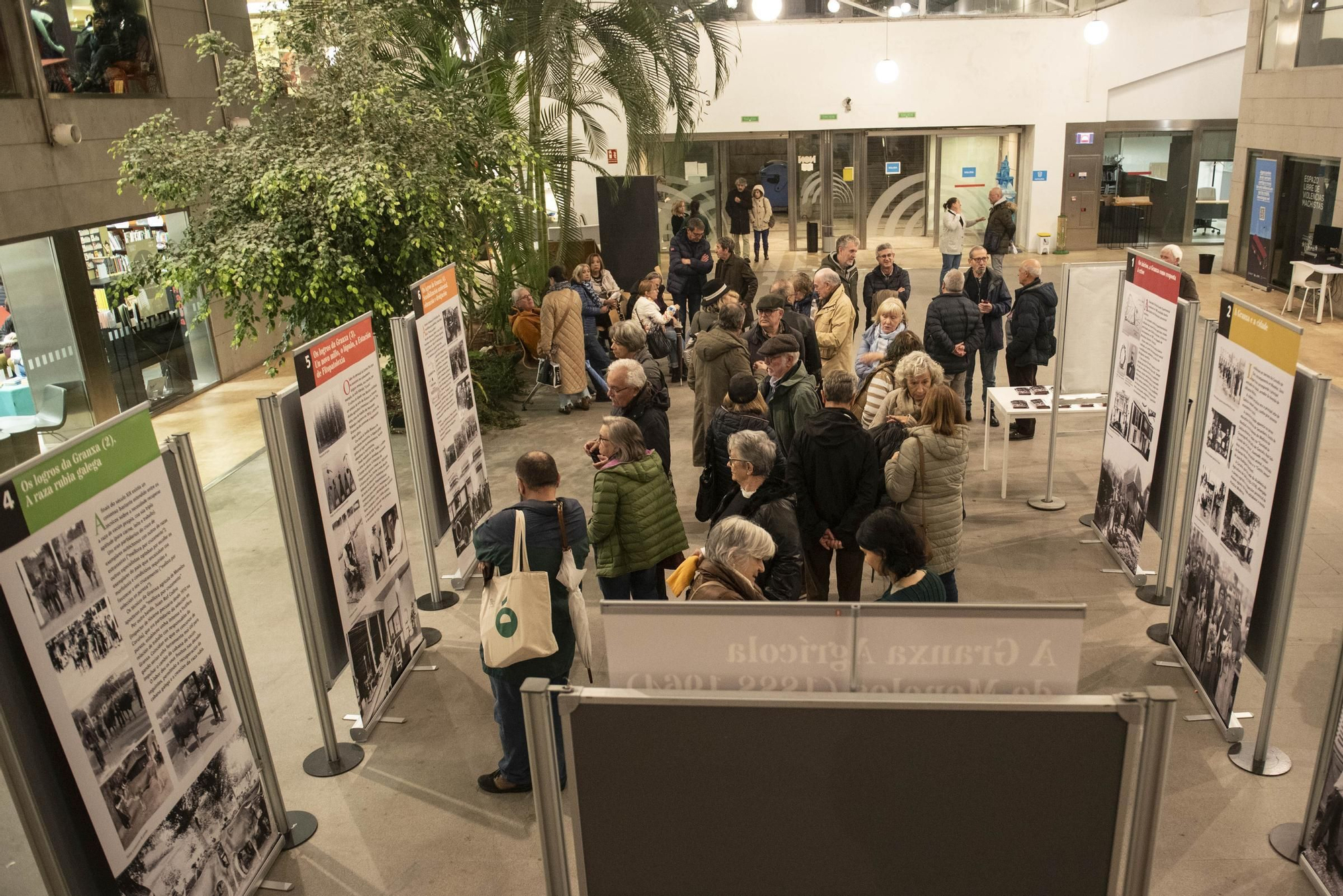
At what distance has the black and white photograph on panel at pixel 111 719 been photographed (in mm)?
3176

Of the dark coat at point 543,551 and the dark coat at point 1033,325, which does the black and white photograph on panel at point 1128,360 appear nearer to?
the dark coat at point 1033,325

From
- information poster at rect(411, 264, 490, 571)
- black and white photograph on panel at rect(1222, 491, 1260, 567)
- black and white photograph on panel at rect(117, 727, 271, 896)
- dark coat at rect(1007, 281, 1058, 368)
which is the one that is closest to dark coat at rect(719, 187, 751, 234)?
dark coat at rect(1007, 281, 1058, 368)

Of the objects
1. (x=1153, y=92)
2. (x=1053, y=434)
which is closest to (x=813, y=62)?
(x=1153, y=92)

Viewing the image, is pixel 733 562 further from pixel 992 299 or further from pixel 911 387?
pixel 992 299

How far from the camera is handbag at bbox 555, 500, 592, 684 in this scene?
442 cm

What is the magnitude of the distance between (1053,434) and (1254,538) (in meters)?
2.91

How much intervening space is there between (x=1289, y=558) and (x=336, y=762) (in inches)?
168

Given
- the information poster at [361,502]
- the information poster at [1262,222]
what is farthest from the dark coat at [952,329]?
the information poster at [1262,222]

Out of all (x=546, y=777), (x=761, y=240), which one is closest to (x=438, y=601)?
(x=546, y=777)

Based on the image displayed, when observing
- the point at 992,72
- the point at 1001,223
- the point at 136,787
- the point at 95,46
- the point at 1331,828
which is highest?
the point at 95,46

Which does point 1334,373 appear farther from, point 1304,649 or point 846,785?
point 846,785

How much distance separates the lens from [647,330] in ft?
32.7

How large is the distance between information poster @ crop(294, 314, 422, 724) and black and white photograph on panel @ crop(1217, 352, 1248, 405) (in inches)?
159

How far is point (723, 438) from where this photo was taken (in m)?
5.75
